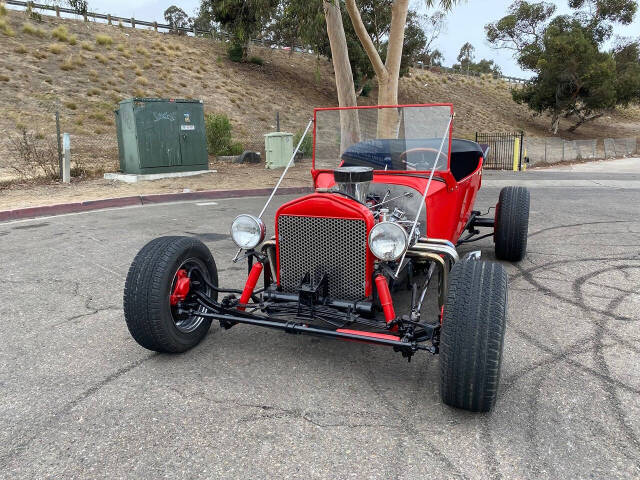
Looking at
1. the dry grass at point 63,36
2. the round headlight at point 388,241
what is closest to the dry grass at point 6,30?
the dry grass at point 63,36

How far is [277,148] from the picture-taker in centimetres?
1558

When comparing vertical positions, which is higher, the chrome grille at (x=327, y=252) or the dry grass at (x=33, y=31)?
the dry grass at (x=33, y=31)

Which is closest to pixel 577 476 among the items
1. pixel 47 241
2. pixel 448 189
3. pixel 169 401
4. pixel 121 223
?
pixel 169 401

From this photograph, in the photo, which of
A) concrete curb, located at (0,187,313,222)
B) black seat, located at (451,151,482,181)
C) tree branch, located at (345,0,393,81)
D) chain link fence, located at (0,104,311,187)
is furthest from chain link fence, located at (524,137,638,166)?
black seat, located at (451,151,482,181)

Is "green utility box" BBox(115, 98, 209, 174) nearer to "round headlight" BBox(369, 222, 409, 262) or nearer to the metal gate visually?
"round headlight" BBox(369, 222, 409, 262)

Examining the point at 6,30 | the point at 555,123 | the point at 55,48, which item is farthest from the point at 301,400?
the point at 555,123

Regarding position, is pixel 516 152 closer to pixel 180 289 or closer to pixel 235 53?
pixel 180 289

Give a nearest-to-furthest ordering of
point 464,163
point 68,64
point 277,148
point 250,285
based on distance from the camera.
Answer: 1. point 250,285
2. point 464,163
3. point 277,148
4. point 68,64

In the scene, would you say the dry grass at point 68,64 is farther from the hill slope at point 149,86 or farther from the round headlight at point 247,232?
the round headlight at point 247,232

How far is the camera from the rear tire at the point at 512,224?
5387 mm

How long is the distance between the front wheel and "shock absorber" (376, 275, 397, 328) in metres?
1.18

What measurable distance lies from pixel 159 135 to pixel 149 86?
17.9m

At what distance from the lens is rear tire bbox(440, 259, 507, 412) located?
248 centimetres

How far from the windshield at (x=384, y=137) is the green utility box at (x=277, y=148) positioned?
1080 cm
